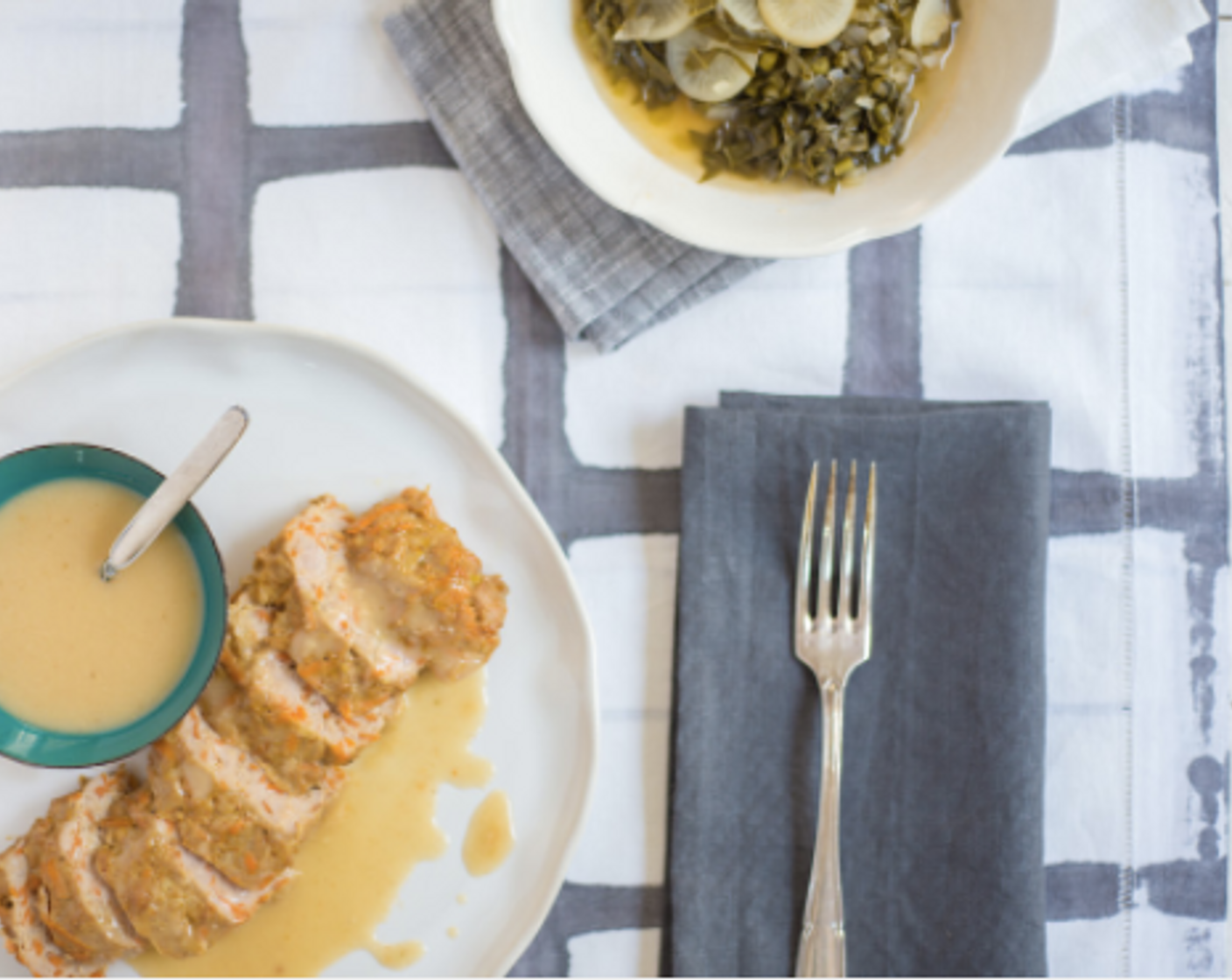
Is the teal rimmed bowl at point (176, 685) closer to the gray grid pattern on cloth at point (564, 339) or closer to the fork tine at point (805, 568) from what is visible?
the gray grid pattern on cloth at point (564, 339)

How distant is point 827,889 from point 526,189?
1270 millimetres

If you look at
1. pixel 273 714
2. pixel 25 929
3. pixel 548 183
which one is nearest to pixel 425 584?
pixel 273 714

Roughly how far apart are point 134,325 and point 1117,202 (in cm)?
169

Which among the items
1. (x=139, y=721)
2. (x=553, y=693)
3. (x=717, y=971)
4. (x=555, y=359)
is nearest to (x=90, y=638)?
(x=139, y=721)

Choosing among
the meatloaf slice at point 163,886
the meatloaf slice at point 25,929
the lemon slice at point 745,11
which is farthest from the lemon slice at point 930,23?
the meatloaf slice at point 25,929

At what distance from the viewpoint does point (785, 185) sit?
1.70m

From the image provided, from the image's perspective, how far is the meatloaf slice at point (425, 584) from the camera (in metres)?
1.66

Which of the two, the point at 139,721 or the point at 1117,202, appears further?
the point at 1117,202

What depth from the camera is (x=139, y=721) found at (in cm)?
161

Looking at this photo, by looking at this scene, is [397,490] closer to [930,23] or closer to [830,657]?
[830,657]

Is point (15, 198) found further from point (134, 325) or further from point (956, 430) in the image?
point (956, 430)

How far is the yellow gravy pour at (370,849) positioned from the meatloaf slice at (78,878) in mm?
125

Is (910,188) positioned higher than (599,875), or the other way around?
(910,188)

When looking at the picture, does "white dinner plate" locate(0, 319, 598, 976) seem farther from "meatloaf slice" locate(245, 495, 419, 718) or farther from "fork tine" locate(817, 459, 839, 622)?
"fork tine" locate(817, 459, 839, 622)
